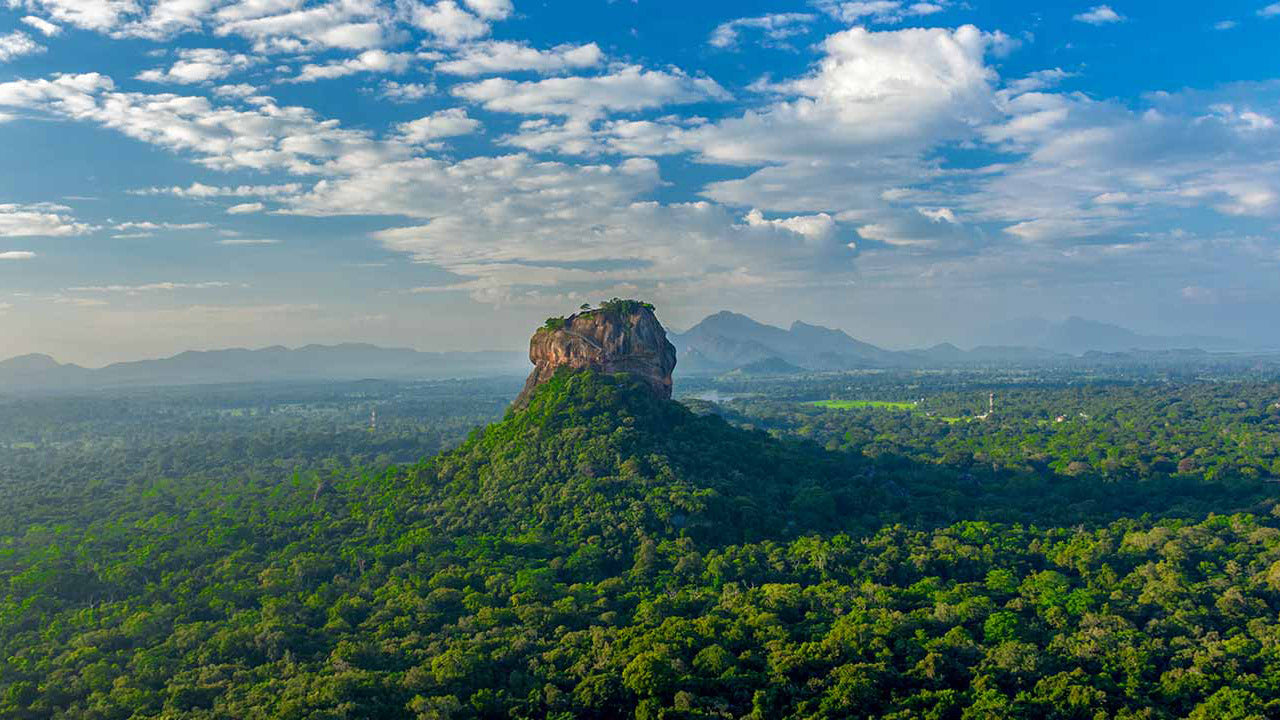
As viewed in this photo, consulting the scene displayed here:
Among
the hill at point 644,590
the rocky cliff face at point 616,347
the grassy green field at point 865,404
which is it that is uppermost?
the rocky cliff face at point 616,347

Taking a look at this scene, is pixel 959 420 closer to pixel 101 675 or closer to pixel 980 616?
pixel 980 616

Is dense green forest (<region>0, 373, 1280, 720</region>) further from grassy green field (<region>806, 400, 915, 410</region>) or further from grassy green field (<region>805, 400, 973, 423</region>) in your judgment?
grassy green field (<region>806, 400, 915, 410</region>)

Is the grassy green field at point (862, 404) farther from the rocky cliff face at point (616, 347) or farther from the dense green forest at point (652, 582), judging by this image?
the rocky cliff face at point (616, 347)

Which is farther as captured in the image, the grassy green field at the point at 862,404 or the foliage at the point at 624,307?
the grassy green field at the point at 862,404

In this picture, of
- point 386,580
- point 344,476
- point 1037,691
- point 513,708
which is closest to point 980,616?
point 1037,691

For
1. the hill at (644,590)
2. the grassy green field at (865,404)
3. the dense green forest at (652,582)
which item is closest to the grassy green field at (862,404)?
the grassy green field at (865,404)

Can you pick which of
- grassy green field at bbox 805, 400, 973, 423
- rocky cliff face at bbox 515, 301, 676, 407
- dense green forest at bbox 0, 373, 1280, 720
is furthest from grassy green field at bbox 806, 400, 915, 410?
rocky cliff face at bbox 515, 301, 676, 407
